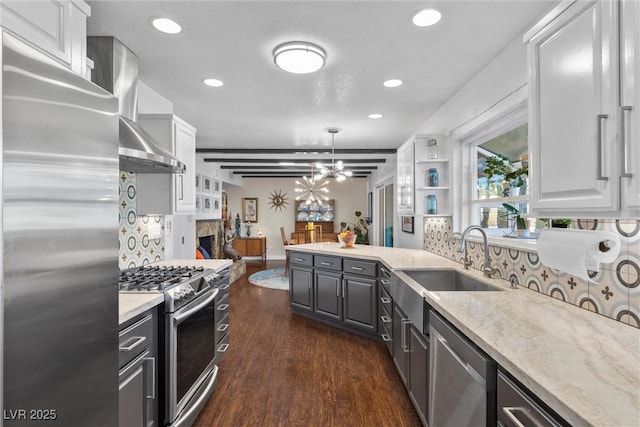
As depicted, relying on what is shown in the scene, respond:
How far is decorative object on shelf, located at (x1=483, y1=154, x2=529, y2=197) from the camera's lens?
2256 millimetres

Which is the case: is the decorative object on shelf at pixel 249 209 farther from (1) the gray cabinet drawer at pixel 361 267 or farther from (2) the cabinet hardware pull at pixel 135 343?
(2) the cabinet hardware pull at pixel 135 343

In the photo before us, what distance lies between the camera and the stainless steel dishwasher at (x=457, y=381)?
1133 mm

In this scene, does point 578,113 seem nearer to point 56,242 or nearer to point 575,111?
point 575,111

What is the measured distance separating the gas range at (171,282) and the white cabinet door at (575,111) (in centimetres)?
185

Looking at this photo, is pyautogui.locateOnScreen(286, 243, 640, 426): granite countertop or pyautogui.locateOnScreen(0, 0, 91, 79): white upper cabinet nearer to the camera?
pyautogui.locateOnScreen(286, 243, 640, 426): granite countertop

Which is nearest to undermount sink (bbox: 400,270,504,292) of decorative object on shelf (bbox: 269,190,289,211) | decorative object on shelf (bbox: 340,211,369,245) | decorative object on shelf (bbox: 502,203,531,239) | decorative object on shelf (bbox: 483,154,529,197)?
decorative object on shelf (bbox: 502,203,531,239)

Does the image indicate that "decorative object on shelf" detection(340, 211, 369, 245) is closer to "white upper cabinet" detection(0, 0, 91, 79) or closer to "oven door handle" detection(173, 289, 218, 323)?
"oven door handle" detection(173, 289, 218, 323)

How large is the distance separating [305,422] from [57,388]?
5.01 feet

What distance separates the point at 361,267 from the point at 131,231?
2164 mm

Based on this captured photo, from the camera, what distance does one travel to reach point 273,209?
9250 millimetres

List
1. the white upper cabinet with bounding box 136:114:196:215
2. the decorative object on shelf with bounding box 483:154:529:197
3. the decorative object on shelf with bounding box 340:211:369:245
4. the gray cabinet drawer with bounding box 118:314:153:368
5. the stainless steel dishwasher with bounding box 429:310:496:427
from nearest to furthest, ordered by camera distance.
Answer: the stainless steel dishwasher with bounding box 429:310:496:427
the gray cabinet drawer with bounding box 118:314:153:368
the decorative object on shelf with bounding box 483:154:529:197
the white upper cabinet with bounding box 136:114:196:215
the decorative object on shelf with bounding box 340:211:369:245

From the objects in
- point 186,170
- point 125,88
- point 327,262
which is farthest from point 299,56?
point 327,262

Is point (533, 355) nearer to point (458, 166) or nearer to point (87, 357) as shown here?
point (87, 357)

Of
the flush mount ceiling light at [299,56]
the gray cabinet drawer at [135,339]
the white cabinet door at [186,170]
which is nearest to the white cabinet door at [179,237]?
the white cabinet door at [186,170]
